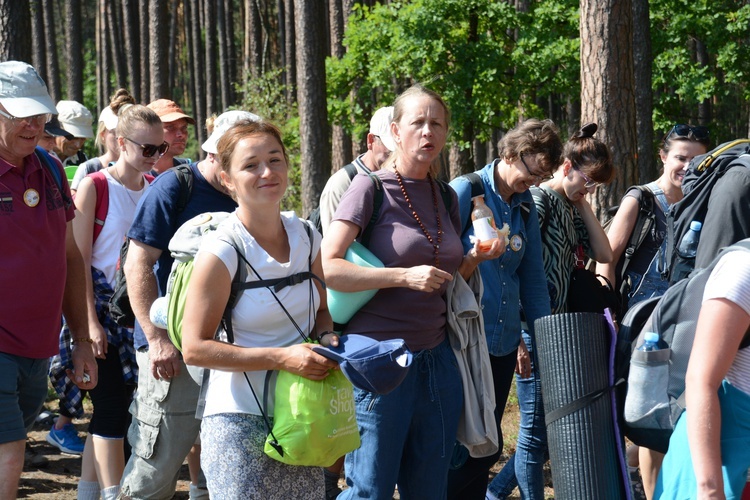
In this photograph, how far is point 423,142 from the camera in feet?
12.3

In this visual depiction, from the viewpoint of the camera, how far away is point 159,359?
3887 millimetres

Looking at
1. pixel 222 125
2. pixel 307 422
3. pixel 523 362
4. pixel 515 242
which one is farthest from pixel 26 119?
pixel 523 362

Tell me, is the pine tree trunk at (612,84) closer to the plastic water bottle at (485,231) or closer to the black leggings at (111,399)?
the plastic water bottle at (485,231)

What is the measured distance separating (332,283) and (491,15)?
13.1 metres

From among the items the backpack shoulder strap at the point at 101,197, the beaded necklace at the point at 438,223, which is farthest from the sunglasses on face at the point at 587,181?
the backpack shoulder strap at the point at 101,197

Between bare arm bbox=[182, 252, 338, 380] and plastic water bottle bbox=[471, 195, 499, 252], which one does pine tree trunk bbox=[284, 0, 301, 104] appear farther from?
bare arm bbox=[182, 252, 338, 380]

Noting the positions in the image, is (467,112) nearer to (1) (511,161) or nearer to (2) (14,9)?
(2) (14,9)

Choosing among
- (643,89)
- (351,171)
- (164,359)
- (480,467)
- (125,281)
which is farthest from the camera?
(643,89)

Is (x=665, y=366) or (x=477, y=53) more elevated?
(x=477, y=53)

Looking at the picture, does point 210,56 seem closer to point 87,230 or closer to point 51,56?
point 51,56

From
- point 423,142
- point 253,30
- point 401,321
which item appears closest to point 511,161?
point 423,142

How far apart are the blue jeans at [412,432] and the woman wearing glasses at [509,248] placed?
2.17ft

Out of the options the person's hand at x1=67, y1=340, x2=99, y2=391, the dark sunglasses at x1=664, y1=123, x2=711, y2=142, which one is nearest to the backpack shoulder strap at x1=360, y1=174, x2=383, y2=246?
the person's hand at x1=67, y1=340, x2=99, y2=391

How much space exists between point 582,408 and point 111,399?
8.94 ft
